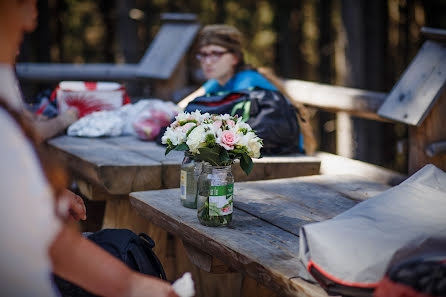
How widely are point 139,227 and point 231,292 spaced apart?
30.8 inches

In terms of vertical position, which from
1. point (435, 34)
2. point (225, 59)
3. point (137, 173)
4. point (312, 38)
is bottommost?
point (137, 173)

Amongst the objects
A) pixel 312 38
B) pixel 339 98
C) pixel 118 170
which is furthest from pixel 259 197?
pixel 312 38

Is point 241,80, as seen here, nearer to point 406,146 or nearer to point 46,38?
point 406,146

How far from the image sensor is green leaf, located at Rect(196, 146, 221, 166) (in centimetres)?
185

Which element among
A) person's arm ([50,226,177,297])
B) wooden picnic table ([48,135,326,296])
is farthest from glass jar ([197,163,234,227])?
wooden picnic table ([48,135,326,296])

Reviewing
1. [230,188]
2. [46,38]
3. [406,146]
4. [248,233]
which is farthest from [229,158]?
[46,38]

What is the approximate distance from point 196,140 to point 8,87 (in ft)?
2.95

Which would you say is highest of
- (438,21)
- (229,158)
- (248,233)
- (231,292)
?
(438,21)

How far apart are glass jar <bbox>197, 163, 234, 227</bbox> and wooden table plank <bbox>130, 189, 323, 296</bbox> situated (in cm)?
4

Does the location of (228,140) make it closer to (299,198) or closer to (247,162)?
(247,162)

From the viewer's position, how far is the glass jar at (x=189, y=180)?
2.13m

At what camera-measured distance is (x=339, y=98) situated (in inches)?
154

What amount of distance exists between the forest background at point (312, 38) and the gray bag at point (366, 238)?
6.51 feet

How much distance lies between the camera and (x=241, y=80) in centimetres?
378
